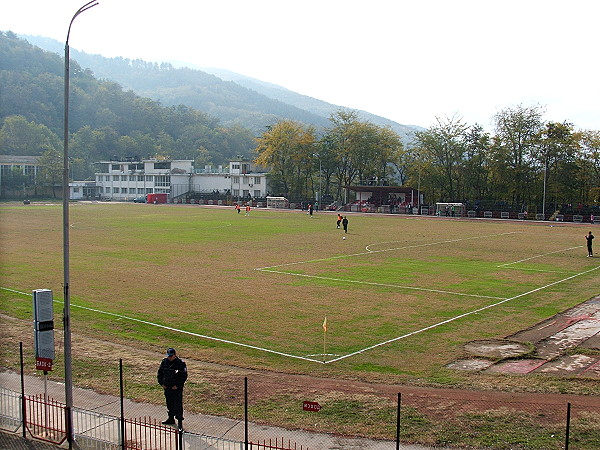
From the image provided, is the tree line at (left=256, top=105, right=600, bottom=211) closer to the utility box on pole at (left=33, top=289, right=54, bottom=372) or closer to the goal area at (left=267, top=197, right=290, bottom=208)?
the goal area at (left=267, top=197, right=290, bottom=208)

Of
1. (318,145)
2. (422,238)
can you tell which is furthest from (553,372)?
(318,145)

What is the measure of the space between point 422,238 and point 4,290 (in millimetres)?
38109

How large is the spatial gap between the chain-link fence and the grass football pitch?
2.09 meters

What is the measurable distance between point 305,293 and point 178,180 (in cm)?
11987

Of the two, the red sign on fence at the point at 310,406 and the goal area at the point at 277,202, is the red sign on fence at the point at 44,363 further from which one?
the goal area at the point at 277,202

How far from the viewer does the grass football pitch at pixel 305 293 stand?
1947 cm

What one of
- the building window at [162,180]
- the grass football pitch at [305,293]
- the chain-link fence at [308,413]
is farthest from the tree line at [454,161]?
the chain-link fence at [308,413]

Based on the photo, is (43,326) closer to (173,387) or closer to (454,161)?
(173,387)

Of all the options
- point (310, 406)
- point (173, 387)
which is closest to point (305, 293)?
point (310, 406)

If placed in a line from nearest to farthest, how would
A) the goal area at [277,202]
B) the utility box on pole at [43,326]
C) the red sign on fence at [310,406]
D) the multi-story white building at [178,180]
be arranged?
the utility box on pole at [43,326]
the red sign on fence at [310,406]
the goal area at [277,202]
the multi-story white building at [178,180]

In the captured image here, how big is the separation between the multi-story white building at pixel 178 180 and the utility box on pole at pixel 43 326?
400 feet

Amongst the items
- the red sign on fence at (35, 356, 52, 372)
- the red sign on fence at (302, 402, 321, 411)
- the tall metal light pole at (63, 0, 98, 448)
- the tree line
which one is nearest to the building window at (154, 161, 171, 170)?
the tree line

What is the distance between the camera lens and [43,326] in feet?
44.6

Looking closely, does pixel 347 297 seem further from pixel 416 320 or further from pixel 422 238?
pixel 422 238
